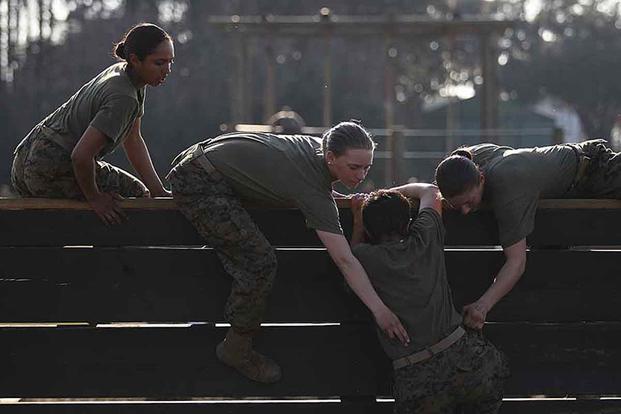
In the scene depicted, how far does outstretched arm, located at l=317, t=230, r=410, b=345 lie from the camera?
4195mm

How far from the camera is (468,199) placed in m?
4.35

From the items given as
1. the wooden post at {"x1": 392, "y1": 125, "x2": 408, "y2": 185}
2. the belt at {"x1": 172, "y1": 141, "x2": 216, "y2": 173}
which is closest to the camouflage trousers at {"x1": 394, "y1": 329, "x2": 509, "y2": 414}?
the belt at {"x1": 172, "y1": 141, "x2": 216, "y2": 173}

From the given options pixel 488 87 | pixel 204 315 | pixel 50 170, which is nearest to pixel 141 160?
pixel 50 170

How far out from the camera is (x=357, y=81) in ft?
147

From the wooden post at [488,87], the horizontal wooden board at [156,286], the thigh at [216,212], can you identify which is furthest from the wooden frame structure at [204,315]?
the wooden post at [488,87]

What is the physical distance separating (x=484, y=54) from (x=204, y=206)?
49.1ft

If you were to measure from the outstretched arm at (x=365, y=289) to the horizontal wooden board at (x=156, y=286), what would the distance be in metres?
0.30

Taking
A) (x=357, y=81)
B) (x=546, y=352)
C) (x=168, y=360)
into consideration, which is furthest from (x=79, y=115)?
(x=357, y=81)

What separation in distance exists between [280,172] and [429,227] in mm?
583

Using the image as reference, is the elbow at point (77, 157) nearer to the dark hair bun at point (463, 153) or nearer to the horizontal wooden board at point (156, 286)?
the horizontal wooden board at point (156, 286)

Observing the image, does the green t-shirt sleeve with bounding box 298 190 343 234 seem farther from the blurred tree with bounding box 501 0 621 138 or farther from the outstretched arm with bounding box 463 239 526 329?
the blurred tree with bounding box 501 0 621 138

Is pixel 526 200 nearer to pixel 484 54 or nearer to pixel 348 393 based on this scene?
pixel 348 393

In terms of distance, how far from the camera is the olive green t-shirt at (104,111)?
14.8 feet

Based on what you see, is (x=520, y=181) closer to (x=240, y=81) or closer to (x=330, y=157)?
(x=330, y=157)
